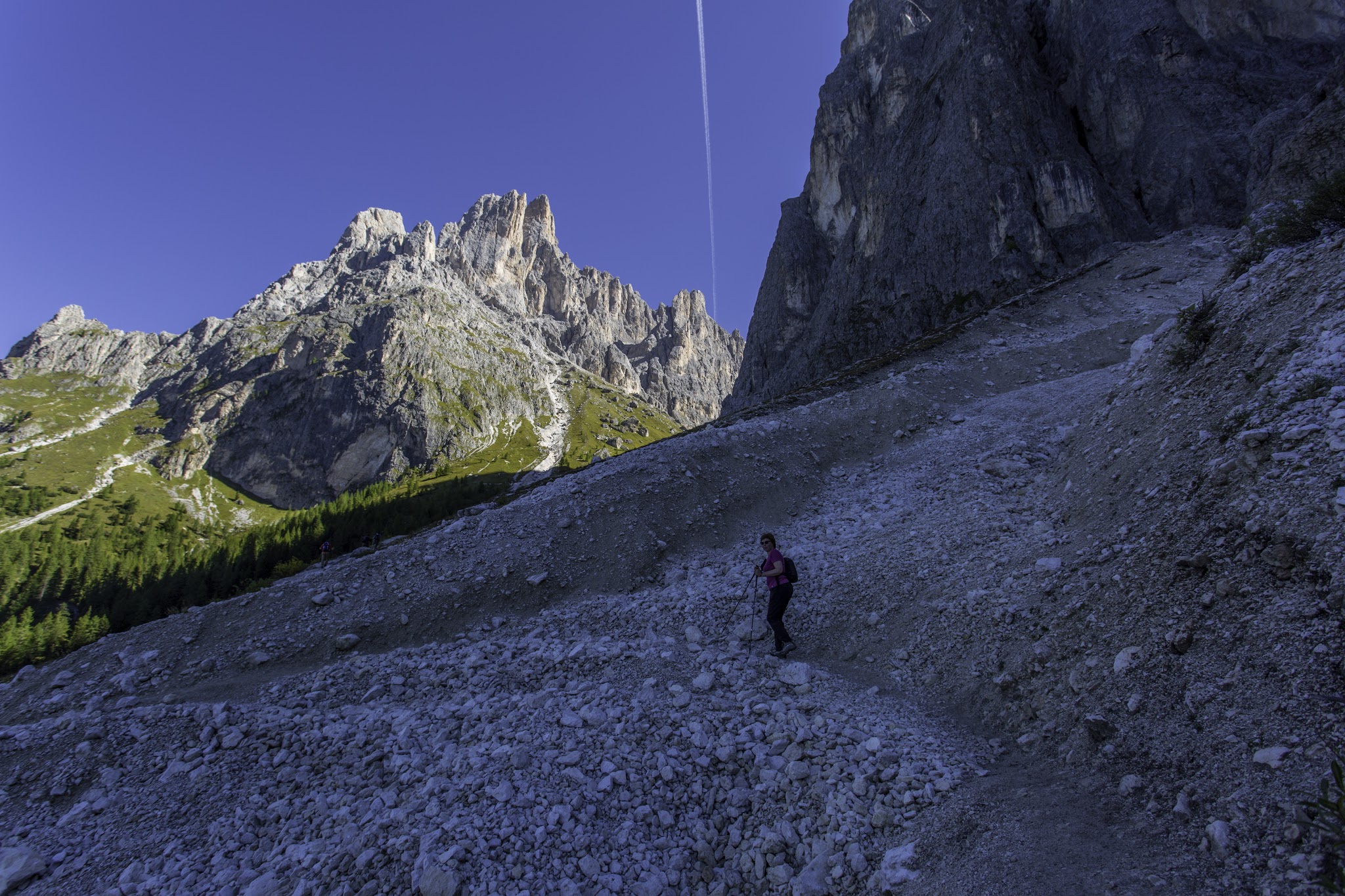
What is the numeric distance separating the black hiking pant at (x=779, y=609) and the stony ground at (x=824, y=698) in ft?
2.27

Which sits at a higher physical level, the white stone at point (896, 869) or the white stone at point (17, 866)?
the white stone at point (17, 866)

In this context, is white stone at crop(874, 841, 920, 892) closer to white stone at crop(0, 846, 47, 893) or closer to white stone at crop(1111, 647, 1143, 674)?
white stone at crop(1111, 647, 1143, 674)

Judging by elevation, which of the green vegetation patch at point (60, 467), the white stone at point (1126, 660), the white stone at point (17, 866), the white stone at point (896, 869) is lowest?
the white stone at point (896, 869)

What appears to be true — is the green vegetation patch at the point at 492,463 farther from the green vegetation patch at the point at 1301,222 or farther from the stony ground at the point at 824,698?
the green vegetation patch at the point at 1301,222

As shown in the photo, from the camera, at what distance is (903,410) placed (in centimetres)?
2580

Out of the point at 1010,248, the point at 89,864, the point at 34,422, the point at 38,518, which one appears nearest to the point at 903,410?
the point at 89,864

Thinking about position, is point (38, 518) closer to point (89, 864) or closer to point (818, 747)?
point (89, 864)

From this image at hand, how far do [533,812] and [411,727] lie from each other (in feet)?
13.3

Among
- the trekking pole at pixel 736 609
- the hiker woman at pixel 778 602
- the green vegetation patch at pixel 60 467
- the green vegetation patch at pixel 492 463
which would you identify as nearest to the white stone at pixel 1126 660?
the hiker woman at pixel 778 602

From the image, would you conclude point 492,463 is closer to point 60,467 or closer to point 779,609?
point 60,467

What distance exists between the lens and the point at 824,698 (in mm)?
9672

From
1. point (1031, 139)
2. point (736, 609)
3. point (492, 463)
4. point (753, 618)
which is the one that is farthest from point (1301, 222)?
point (492, 463)

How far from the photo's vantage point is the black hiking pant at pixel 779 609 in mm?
12031

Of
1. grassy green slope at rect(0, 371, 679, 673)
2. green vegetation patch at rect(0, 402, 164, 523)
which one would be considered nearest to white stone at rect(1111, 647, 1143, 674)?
grassy green slope at rect(0, 371, 679, 673)
